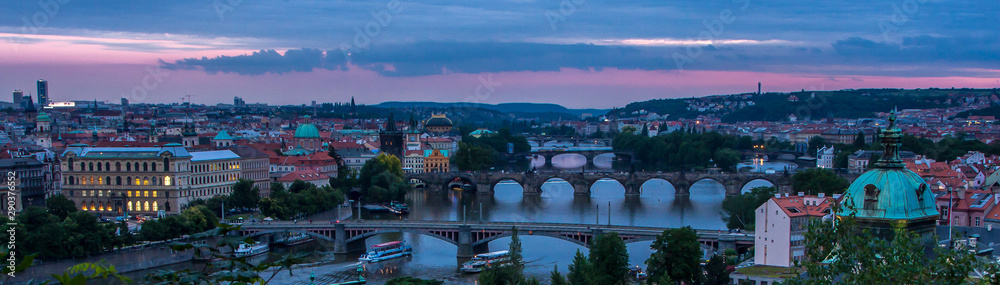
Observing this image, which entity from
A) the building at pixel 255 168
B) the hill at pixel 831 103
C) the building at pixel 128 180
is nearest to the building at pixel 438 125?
the building at pixel 255 168

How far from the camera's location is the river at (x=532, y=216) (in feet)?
93.1

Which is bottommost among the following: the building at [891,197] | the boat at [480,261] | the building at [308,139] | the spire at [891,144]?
the boat at [480,261]

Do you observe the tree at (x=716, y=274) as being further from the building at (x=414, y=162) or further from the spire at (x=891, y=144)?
the building at (x=414, y=162)

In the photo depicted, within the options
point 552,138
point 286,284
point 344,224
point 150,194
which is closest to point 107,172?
point 150,194

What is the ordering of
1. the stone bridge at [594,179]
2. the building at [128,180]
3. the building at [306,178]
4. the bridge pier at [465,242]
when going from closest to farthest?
the bridge pier at [465,242] < the building at [128,180] < the building at [306,178] < the stone bridge at [594,179]

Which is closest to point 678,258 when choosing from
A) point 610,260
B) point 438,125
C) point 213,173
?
point 610,260

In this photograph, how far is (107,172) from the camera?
130 feet

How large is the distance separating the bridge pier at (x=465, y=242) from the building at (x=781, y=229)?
9261 millimetres

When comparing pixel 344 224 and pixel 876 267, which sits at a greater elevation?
pixel 876 267

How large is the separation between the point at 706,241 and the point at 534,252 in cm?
567

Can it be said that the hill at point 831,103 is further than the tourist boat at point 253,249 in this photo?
Yes

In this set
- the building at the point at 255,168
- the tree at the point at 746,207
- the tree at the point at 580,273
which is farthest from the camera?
the building at the point at 255,168

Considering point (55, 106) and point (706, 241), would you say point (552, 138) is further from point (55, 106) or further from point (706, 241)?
point (706, 241)

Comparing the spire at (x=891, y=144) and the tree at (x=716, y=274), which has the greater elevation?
the spire at (x=891, y=144)
